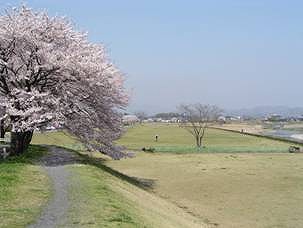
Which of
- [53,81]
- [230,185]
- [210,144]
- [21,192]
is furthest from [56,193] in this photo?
[210,144]

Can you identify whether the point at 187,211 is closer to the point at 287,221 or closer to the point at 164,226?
the point at 287,221

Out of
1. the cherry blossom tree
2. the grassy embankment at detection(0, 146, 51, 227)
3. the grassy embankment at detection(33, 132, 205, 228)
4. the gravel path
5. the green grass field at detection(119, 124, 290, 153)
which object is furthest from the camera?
the green grass field at detection(119, 124, 290, 153)

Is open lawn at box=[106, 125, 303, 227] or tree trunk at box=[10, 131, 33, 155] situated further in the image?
tree trunk at box=[10, 131, 33, 155]

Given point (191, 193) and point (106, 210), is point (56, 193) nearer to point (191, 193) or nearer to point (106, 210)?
point (106, 210)

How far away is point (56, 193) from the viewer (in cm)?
1553

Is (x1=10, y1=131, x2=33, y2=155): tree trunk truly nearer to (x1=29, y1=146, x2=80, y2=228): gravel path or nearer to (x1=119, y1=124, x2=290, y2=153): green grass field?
(x1=29, y1=146, x2=80, y2=228): gravel path

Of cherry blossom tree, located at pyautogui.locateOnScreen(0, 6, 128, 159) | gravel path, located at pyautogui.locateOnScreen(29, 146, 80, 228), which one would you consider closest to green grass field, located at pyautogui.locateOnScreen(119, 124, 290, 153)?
cherry blossom tree, located at pyautogui.locateOnScreen(0, 6, 128, 159)

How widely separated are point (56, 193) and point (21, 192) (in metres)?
1.05

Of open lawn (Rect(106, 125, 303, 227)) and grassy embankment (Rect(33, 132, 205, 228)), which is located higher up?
grassy embankment (Rect(33, 132, 205, 228))

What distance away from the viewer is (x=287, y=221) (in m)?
18.8

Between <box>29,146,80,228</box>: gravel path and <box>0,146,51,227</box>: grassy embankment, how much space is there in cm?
24

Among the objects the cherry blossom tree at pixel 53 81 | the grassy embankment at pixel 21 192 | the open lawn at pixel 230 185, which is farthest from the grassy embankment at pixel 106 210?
the cherry blossom tree at pixel 53 81

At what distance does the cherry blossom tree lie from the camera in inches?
923

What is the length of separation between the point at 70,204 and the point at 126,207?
5.86 feet
